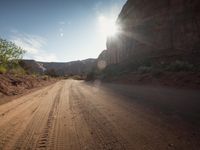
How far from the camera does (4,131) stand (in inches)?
148

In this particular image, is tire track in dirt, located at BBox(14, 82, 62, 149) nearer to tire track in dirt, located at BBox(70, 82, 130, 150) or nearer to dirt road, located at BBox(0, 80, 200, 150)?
dirt road, located at BBox(0, 80, 200, 150)

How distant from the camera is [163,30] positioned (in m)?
33.4

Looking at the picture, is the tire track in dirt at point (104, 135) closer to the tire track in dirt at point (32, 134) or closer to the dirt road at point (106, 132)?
the dirt road at point (106, 132)

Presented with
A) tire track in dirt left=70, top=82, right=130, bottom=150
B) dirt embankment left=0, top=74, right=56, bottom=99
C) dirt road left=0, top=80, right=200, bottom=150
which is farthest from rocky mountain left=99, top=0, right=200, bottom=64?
tire track in dirt left=70, top=82, right=130, bottom=150

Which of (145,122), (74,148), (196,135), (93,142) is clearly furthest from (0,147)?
(196,135)

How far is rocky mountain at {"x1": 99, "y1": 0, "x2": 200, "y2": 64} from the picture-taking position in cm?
2877

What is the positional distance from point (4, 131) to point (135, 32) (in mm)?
41158

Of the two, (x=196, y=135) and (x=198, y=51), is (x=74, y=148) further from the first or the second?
(x=198, y=51)

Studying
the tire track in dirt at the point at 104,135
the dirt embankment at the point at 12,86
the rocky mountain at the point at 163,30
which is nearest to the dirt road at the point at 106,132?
the tire track in dirt at the point at 104,135

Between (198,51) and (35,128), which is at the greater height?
(198,51)

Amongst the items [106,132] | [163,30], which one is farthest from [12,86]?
[163,30]

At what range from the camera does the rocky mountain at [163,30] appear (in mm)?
28766

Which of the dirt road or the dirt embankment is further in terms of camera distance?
the dirt embankment

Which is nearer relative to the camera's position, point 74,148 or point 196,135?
point 74,148
